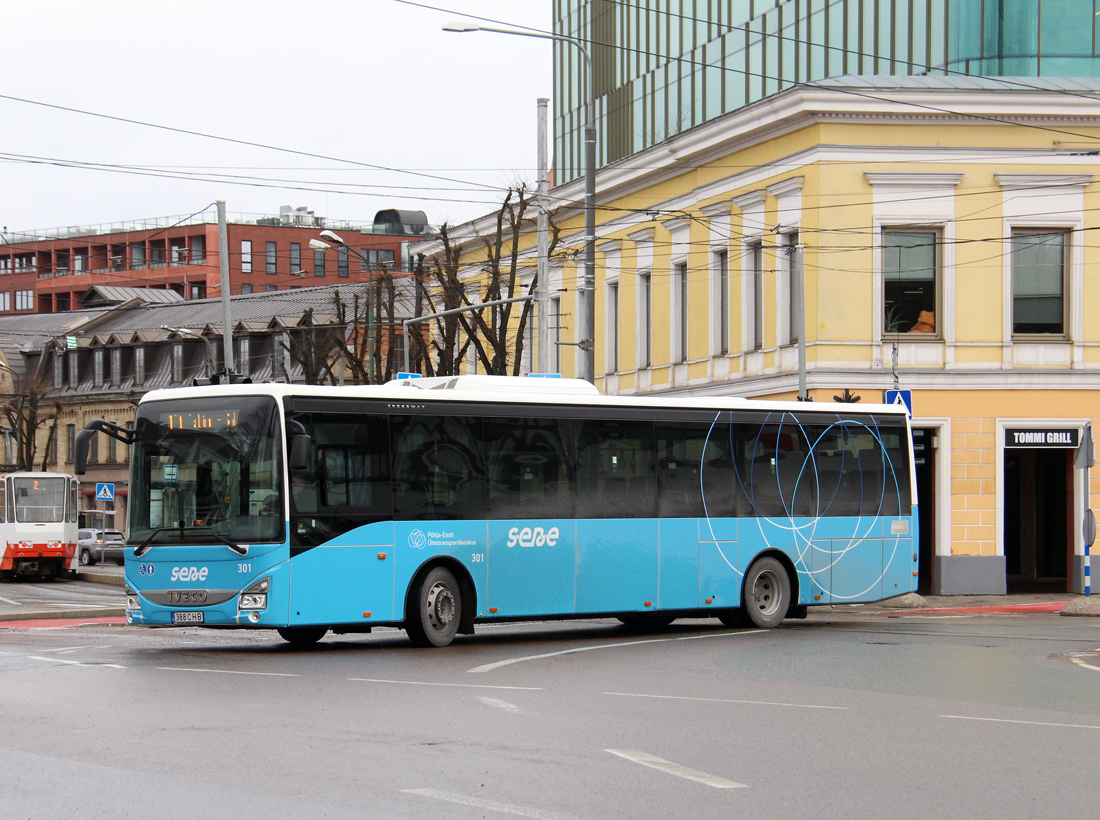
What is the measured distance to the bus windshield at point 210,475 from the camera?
15.8 m

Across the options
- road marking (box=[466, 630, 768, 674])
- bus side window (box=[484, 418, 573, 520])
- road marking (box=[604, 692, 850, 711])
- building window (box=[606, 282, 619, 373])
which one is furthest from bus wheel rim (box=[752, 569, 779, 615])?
building window (box=[606, 282, 619, 373])

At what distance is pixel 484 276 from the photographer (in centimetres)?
4562

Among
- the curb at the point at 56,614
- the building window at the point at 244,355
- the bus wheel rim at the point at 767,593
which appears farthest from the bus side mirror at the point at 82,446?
the building window at the point at 244,355

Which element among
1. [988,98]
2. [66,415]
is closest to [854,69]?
[988,98]

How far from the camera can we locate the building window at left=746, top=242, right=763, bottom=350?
32.5 metres

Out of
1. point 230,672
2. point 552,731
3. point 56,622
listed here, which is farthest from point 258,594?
point 56,622

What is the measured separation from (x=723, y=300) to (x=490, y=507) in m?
18.1

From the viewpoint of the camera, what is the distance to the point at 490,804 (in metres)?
7.53

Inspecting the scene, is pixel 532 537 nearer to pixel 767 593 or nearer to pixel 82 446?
pixel 767 593

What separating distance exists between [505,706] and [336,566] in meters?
5.20

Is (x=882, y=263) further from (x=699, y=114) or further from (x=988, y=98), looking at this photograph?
(x=699, y=114)

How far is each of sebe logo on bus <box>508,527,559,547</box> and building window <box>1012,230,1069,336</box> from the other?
51.0 feet

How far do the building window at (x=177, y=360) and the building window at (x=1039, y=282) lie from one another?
2111 inches

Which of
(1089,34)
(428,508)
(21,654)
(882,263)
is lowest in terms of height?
(21,654)
